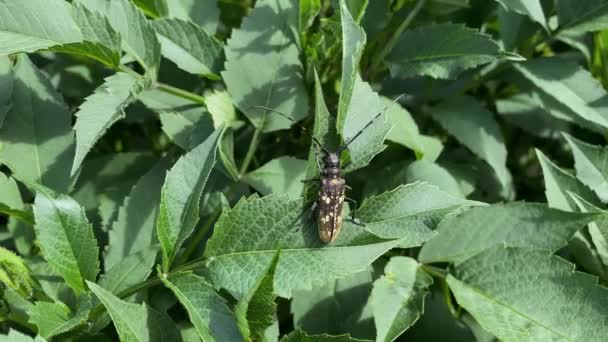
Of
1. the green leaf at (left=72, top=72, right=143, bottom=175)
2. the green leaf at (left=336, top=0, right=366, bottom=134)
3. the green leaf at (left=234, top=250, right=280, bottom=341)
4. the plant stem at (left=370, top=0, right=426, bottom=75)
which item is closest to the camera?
the green leaf at (left=234, top=250, right=280, bottom=341)

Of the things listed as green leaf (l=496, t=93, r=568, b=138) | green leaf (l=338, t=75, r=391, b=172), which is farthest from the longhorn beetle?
green leaf (l=496, t=93, r=568, b=138)

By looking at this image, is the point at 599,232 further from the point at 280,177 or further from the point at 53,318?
the point at 53,318

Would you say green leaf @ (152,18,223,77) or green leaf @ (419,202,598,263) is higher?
green leaf @ (152,18,223,77)

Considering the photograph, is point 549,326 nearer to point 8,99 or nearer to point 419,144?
point 419,144

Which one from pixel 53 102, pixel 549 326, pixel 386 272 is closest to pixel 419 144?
pixel 386 272

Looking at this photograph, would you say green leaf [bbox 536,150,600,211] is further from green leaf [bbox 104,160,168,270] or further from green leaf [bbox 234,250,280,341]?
green leaf [bbox 104,160,168,270]

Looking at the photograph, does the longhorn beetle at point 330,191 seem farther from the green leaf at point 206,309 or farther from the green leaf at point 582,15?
the green leaf at point 582,15
